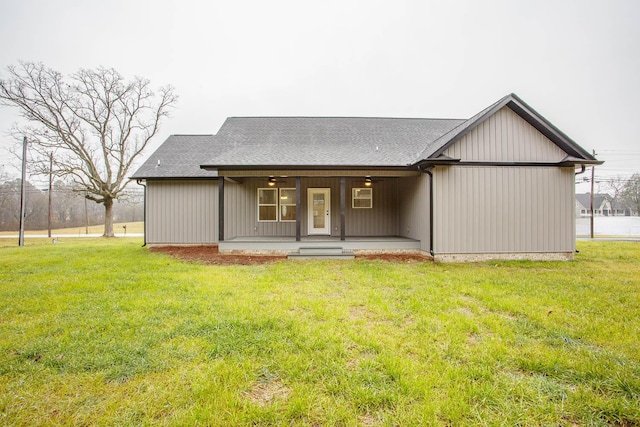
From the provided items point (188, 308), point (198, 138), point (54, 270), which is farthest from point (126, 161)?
point (188, 308)

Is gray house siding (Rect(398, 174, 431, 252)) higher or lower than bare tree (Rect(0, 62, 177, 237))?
lower

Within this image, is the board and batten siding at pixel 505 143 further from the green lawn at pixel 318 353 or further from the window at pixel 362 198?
the green lawn at pixel 318 353

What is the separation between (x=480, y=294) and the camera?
4.80m

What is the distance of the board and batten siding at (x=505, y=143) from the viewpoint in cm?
809

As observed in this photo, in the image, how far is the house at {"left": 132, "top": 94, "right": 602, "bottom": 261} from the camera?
809cm

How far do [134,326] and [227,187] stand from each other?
26.3 feet

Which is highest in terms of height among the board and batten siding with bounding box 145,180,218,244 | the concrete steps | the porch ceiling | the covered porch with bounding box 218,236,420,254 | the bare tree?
the bare tree

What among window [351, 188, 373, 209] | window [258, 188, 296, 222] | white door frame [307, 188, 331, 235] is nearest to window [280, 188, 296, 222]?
window [258, 188, 296, 222]

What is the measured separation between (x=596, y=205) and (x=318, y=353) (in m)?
61.4

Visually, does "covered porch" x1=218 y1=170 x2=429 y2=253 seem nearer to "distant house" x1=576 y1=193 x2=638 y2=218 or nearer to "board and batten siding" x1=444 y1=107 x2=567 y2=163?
"board and batten siding" x1=444 y1=107 x2=567 y2=163

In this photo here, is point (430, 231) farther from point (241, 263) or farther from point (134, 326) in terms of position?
point (134, 326)

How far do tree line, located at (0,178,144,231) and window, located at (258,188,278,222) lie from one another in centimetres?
1958

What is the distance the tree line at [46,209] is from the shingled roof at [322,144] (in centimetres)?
1714

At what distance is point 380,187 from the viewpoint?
1132cm
